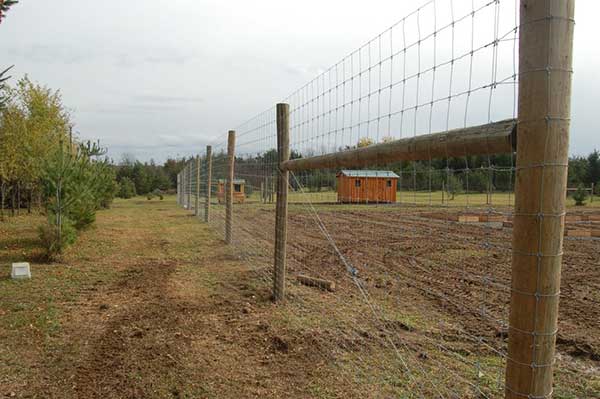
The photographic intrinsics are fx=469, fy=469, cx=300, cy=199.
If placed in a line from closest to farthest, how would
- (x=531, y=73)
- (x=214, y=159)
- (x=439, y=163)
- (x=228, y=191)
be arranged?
(x=531, y=73) → (x=439, y=163) → (x=228, y=191) → (x=214, y=159)

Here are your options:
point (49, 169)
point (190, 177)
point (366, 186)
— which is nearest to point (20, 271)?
point (49, 169)

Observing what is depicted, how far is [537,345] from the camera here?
1.68 meters

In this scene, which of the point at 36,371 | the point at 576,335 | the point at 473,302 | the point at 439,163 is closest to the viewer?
the point at 36,371

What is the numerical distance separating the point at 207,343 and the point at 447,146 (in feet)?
9.70

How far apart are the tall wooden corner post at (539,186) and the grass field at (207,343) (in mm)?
1697

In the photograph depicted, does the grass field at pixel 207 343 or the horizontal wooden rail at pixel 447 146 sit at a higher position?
the horizontal wooden rail at pixel 447 146

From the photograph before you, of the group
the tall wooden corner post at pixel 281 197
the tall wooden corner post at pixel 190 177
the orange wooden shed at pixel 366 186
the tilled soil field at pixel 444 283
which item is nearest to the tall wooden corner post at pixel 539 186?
the tilled soil field at pixel 444 283

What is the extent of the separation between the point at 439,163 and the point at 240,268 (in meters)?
4.43

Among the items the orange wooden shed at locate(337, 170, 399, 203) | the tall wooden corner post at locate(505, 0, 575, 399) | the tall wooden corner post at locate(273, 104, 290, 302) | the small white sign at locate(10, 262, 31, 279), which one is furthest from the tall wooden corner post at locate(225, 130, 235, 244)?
the tall wooden corner post at locate(505, 0, 575, 399)

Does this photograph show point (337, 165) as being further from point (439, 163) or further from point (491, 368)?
point (491, 368)

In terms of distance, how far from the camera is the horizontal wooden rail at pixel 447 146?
1.90 metres

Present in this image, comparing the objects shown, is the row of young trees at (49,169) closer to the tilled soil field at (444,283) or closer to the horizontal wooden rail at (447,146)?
the tilled soil field at (444,283)

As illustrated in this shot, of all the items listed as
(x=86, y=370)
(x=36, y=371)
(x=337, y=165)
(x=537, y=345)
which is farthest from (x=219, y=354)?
(x=537, y=345)

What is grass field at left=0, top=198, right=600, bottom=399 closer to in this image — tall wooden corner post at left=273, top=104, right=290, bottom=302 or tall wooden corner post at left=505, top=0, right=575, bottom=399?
tall wooden corner post at left=273, top=104, right=290, bottom=302
